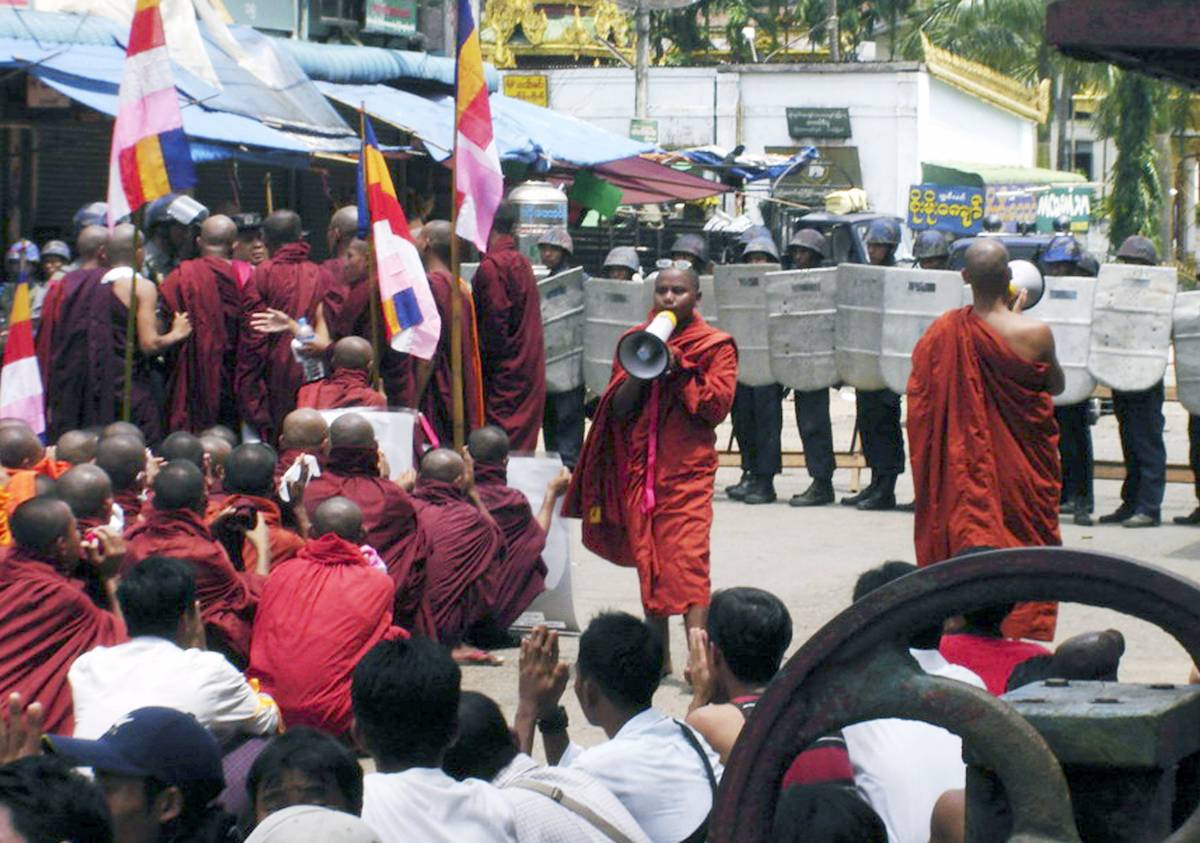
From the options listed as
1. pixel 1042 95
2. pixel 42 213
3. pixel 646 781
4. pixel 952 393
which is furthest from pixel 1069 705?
pixel 1042 95

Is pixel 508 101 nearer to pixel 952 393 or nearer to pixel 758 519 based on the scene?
pixel 758 519

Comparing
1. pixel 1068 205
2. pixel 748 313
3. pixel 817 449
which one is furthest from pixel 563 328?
pixel 1068 205

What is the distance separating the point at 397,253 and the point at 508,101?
12455 millimetres

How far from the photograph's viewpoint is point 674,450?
24.6ft

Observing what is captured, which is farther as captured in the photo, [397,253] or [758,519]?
[758,519]

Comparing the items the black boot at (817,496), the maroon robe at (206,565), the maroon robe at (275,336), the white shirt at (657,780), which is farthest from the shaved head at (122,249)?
the white shirt at (657,780)

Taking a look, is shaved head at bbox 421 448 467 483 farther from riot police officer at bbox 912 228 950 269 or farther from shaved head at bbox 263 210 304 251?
riot police officer at bbox 912 228 950 269

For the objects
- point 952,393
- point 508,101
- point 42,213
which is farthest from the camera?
point 508,101

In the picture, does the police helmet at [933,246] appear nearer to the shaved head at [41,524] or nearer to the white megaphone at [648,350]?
the white megaphone at [648,350]

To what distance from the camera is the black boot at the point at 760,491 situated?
12602 mm

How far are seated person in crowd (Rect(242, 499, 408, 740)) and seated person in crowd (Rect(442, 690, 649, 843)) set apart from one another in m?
2.09

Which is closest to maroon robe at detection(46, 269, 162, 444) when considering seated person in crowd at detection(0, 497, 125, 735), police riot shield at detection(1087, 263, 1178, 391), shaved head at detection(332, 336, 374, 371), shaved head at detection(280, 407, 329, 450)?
shaved head at detection(332, 336, 374, 371)

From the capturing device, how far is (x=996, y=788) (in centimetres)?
205

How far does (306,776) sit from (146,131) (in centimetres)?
485
